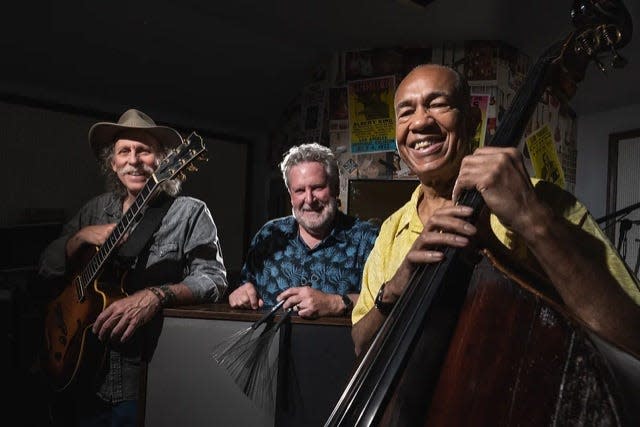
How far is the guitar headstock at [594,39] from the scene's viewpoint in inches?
36.4

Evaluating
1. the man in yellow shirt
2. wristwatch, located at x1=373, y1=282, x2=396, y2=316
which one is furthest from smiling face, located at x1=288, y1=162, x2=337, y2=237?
wristwatch, located at x1=373, y1=282, x2=396, y2=316

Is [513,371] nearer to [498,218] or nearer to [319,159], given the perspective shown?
[498,218]

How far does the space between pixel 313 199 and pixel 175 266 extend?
→ 2.09ft

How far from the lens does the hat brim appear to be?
194cm

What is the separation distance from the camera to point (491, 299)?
474 millimetres

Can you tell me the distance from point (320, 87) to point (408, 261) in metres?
3.01

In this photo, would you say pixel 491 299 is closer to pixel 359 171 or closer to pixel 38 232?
pixel 359 171

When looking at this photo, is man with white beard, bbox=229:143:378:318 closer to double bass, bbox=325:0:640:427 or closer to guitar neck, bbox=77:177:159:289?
guitar neck, bbox=77:177:159:289

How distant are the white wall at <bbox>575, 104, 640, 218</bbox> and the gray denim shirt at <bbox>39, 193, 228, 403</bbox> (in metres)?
4.30

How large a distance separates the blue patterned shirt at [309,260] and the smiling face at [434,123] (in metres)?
0.95

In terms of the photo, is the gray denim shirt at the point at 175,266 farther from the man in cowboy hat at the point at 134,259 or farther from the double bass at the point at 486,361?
the double bass at the point at 486,361

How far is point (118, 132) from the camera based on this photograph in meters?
2.05

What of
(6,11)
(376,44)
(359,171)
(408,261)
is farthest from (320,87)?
(408,261)

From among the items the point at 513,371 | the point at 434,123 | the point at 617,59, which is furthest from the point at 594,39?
the point at 513,371
